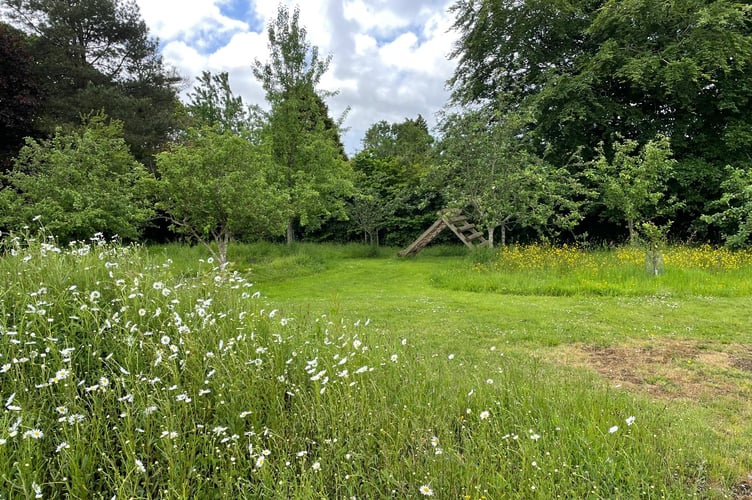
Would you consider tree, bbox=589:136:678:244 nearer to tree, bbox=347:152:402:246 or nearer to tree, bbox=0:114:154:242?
tree, bbox=347:152:402:246

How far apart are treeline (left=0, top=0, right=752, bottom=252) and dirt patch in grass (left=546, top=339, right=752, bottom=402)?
4.31 meters

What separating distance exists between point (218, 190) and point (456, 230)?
303 inches

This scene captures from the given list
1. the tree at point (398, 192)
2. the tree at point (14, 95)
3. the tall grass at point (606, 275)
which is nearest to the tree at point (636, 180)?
the tall grass at point (606, 275)

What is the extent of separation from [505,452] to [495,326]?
3.27 m

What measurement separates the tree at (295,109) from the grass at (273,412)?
10.9 meters

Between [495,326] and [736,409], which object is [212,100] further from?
[736,409]

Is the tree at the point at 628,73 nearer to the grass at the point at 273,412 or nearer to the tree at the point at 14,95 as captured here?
the grass at the point at 273,412

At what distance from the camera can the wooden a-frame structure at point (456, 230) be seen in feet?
43.7

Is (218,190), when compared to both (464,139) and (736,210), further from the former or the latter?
(736,210)

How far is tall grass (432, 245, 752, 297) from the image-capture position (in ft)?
23.2

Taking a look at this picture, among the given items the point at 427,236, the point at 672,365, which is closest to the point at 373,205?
the point at 427,236

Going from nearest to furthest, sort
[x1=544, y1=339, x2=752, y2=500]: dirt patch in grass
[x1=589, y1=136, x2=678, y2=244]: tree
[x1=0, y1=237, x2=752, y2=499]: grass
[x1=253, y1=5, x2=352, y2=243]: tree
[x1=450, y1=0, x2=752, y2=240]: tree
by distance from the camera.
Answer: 1. [x1=0, y1=237, x2=752, y2=499]: grass
2. [x1=544, y1=339, x2=752, y2=500]: dirt patch in grass
3. [x1=589, y1=136, x2=678, y2=244]: tree
4. [x1=450, y1=0, x2=752, y2=240]: tree
5. [x1=253, y1=5, x2=352, y2=243]: tree

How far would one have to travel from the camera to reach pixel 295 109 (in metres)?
13.8

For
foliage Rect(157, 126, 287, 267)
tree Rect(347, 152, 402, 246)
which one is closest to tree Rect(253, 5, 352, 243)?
tree Rect(347, 152, 402, 246)
